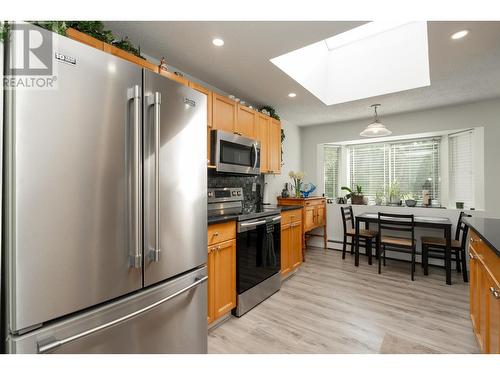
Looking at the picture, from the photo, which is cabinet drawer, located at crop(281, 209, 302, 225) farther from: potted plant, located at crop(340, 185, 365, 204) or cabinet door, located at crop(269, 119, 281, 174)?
potted plant, located at crop(340, 185, 365, 204)

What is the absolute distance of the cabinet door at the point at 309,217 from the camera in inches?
159

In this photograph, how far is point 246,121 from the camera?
10.2ft

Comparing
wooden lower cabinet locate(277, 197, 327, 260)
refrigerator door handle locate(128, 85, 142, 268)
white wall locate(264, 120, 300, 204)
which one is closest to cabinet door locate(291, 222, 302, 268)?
wooden lower cabinet locate(277, 197, 327, 260)

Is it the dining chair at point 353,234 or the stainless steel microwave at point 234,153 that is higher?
the stainless steel microwave at point 234,153

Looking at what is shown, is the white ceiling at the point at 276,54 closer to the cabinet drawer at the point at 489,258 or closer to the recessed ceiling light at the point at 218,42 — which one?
the recessed ceiling light at the point at 218,42

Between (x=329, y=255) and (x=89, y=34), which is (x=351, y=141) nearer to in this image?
(x=329, y=255)

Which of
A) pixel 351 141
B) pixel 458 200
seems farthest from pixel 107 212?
pixel 458 200

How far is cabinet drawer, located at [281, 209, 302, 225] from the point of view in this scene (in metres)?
3.12

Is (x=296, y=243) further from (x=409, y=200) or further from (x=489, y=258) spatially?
(x=409, y=200)

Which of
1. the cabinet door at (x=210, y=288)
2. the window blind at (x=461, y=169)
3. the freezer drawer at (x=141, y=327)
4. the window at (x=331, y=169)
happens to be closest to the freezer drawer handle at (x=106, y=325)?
the freezer drawer at (x=141, y=327)

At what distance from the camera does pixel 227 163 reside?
2.67m

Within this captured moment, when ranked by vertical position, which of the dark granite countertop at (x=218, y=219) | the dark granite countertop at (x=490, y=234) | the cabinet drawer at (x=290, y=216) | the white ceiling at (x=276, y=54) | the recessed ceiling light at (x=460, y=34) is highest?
the white ceiling at (x=276, y=54)

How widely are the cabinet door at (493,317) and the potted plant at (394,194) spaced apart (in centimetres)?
329

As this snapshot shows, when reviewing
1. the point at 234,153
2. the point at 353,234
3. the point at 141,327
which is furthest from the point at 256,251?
the point at 353,234
